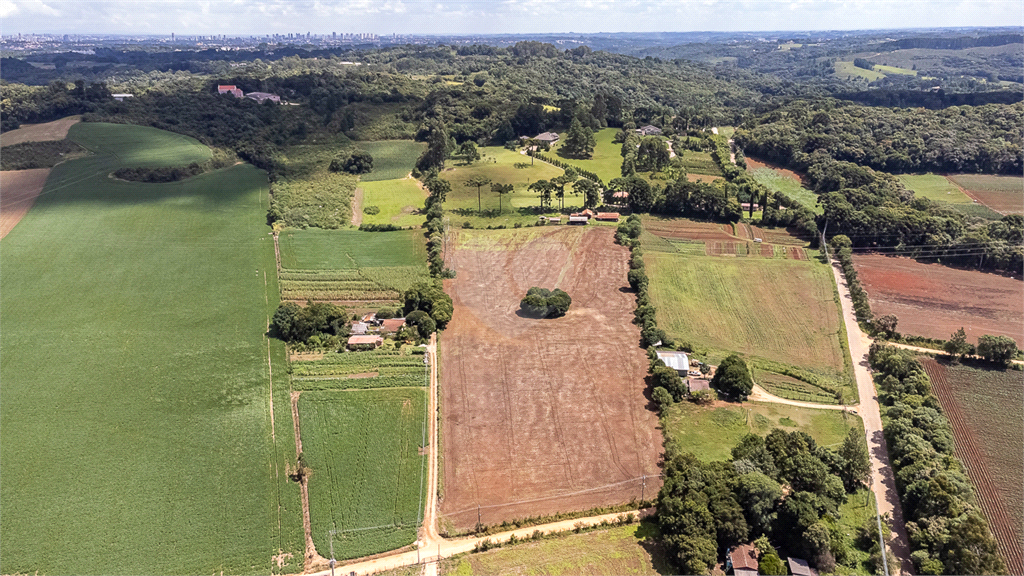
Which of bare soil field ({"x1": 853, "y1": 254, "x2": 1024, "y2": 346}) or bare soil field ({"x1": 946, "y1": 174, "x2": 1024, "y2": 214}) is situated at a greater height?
bare soil field ({"x1": 946, "y1": 174, "x2": 1024, "y2": 214})

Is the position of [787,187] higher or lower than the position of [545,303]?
higher

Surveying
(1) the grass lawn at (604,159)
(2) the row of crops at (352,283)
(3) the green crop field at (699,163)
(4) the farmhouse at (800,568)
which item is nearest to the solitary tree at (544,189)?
(1) the grass lawn at (604,159)

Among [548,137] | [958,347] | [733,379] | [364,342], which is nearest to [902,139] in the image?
[548,137]

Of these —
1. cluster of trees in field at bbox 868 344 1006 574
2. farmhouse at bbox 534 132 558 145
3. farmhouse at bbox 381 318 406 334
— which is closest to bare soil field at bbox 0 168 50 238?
farmhouse at bbox 381 318 406 334

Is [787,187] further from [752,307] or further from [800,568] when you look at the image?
[800,568]

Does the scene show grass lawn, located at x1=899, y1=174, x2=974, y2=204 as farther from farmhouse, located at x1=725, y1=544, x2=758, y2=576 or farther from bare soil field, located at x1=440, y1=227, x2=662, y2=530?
farmhouse, located at x1=725, y1=544, x2=758, y2=576

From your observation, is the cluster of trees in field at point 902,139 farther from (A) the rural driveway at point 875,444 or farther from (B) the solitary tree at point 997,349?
(B) the solitary tree at point 997,349
